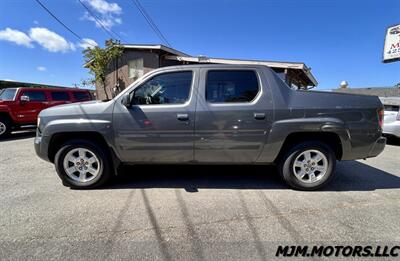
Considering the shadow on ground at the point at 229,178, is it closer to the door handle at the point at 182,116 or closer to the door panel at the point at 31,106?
the door handle at the point at 182,116

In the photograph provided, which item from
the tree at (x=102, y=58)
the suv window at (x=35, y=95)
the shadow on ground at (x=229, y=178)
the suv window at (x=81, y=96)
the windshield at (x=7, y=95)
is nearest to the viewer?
the shadow on ground at (x=229, y=178)

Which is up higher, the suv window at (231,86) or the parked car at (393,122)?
the suv window at (231,86)

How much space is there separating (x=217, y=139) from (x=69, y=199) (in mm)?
2352

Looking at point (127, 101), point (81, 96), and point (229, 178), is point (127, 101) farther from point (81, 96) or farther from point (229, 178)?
point (81, 96)

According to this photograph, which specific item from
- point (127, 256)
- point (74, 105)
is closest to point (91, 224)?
point (127, 256)

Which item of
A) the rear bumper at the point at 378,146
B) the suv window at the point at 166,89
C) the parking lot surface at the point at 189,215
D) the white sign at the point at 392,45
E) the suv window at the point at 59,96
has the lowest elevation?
the parking lot surface at the point at 189,215

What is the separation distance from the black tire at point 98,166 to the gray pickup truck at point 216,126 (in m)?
0.02

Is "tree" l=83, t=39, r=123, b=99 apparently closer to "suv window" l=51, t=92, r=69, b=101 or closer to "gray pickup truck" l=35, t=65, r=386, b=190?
"suv window" l=51, t=92, r=69, b=101

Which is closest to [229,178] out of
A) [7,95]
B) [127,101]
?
[127,101]

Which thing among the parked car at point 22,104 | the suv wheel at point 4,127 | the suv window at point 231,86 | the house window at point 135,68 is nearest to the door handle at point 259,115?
the suv window at point 231,86

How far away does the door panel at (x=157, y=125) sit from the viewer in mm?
3588

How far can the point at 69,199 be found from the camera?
11.5ft

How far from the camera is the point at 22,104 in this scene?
31.2ft

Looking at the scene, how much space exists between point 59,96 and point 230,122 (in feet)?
32.4
